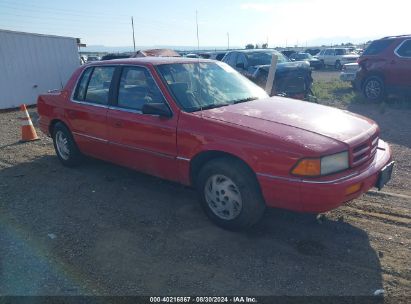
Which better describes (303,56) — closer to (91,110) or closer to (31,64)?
(31,64)

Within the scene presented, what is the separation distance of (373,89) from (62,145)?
9125 mm

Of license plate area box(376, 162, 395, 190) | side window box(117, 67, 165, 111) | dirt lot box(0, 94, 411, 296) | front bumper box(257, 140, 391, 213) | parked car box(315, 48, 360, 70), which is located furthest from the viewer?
parked car box(315, 48, 360, 70)

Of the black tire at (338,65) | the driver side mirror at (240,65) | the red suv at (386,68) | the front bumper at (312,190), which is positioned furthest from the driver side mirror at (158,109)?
the black tire at (338,65)

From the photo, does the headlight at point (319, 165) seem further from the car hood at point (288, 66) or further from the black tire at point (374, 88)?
the black tire at point (374, 88)

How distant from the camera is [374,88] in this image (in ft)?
36.0

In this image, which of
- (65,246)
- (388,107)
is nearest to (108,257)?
(65,246)

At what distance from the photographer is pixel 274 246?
3.51 m

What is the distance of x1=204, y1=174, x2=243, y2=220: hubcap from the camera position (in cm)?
364

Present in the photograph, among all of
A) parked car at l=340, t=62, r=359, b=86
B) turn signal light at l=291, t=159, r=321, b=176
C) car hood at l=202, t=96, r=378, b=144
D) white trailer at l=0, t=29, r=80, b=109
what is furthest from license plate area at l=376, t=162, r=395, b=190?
white trailer at l=0, t=29, r=80, b=109

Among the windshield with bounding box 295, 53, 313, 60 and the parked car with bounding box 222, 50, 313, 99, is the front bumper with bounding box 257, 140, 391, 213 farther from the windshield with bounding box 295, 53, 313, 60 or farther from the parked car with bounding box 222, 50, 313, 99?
the windshield with bounding box 295, 53, 313, 60

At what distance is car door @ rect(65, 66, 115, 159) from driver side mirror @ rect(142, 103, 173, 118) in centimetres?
109

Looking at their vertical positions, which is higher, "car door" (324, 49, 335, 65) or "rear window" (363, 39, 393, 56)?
"rear window" (363, 39, 393, 56)

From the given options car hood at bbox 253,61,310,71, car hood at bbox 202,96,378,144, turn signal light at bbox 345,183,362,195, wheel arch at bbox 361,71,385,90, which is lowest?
turn signal light at bbox 345,183,362,195

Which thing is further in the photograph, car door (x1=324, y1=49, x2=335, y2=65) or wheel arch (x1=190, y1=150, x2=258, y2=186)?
car door (x1=324, y1=49, x2=335, y2=65)
